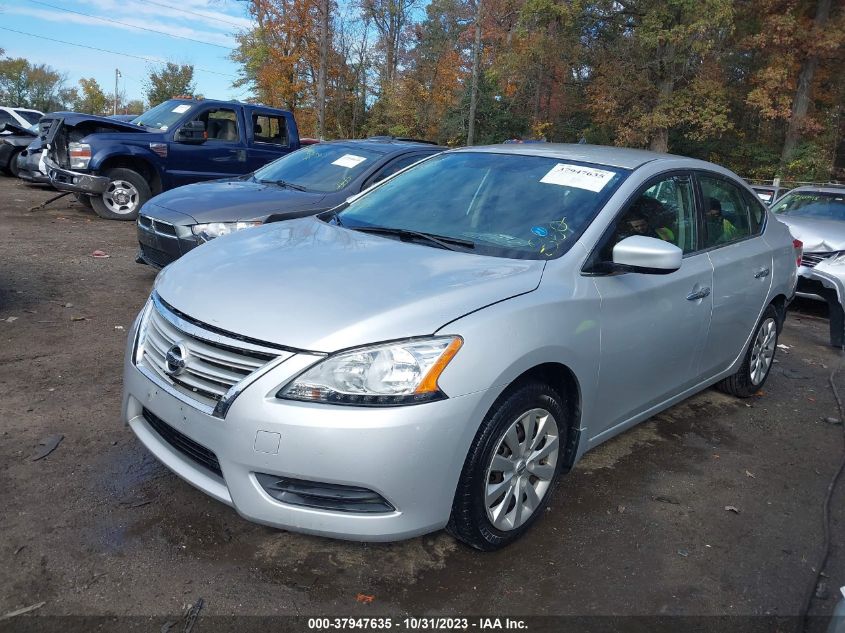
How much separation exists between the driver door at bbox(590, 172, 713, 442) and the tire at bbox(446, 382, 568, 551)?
1.25 feet

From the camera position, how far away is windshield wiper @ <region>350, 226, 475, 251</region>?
3.21 meters

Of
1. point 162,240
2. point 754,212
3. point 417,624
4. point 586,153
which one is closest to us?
point 417,624

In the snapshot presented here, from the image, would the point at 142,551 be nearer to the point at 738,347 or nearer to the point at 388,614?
the point at 388,614

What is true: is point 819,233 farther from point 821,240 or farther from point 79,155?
point 79,155

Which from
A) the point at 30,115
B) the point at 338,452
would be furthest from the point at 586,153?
the point at 30,115

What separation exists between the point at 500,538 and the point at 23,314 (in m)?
4.49

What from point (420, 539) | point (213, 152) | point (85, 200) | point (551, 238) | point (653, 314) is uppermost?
point (551, 238)

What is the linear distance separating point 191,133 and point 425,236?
8119 mm

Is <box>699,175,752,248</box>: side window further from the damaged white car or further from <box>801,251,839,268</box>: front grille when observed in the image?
<box>801,251,839,268</box>: front grille

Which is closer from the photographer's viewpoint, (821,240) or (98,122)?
(821,240)

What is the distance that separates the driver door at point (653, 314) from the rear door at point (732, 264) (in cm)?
14

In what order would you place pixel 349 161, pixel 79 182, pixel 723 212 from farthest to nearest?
pixel 79 182 → pixel 349 161 → pixel 723 212

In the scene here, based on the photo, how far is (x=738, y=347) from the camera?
14.8 feet

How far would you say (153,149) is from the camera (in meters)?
9.92
